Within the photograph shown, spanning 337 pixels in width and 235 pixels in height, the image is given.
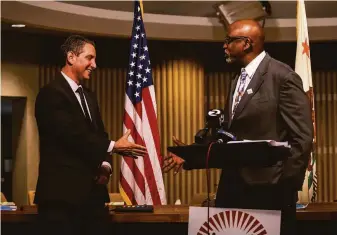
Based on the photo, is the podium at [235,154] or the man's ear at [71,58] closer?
the podium at [235,154]

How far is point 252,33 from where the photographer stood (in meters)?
3.28

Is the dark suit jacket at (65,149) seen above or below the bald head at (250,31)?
below

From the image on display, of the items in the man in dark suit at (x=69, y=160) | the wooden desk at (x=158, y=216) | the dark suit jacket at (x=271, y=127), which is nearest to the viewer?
the dark suit jacket at (x=271, y=127)

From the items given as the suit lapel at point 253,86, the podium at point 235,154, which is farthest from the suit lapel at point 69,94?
the suit lapel at point 253,86

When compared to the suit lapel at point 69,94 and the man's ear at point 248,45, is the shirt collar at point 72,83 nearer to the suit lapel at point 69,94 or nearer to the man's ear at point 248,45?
the suit lapel at point 69,94

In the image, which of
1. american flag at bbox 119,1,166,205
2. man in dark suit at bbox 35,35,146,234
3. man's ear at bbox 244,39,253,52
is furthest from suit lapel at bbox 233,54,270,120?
american flag at bbox 119,1,166,205

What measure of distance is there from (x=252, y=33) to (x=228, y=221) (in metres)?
0.97

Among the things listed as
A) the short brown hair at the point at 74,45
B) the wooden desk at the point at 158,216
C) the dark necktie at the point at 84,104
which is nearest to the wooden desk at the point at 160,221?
the wooden desk at the point at 158,216

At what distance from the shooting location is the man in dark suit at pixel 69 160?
354cm

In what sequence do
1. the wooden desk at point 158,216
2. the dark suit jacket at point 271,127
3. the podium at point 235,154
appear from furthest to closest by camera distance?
1. the wooden desk at point 158,216
2. the dark suit jacket at point 271,127
3. the podium at point 235,154

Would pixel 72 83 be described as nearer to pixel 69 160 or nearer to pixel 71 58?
pixel 71 58

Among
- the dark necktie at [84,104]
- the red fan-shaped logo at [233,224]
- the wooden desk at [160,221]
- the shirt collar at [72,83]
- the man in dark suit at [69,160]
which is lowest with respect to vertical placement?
the wooden desk at [160,221]

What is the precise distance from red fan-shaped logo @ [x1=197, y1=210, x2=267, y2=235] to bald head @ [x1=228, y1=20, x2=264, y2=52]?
864 millimetres

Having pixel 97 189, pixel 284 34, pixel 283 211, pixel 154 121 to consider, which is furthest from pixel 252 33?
pixel 284 34
